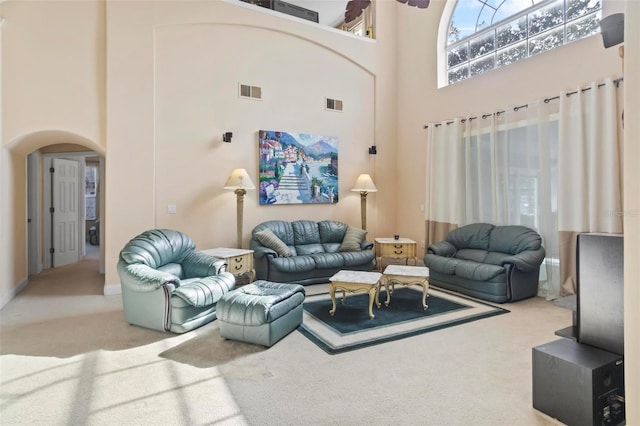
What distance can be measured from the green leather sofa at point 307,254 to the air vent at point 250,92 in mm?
2108

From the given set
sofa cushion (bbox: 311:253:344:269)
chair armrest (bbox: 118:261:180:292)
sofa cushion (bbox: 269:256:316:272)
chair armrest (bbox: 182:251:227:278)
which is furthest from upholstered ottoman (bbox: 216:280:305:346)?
sofa cushion (bbox: 311:253:344:269)

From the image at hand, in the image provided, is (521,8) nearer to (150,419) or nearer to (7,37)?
(150,419)

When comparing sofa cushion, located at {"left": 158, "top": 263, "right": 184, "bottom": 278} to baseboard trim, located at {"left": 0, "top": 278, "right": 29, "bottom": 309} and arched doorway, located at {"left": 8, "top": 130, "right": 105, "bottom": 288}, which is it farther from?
arched doorway, located at {"left": 8, "top": 130, "right": 105, "bottom": 288}

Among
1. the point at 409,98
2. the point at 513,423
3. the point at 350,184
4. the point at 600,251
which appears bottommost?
the point at 513,423

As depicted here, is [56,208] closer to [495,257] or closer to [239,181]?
[239,181]

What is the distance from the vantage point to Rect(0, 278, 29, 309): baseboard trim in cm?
450

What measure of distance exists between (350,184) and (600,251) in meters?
5.09

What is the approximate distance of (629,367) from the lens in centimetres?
130

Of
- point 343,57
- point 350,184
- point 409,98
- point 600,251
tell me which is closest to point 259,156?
point 350,184

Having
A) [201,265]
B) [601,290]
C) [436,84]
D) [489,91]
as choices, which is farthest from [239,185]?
[601,290]

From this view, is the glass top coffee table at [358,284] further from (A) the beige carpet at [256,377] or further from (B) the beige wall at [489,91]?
(B) the beige wall at [489,91]

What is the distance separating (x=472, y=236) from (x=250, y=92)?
13.8ft

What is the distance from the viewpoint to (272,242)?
5.49m

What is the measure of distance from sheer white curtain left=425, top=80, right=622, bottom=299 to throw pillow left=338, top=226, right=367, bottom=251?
136 centimetres
